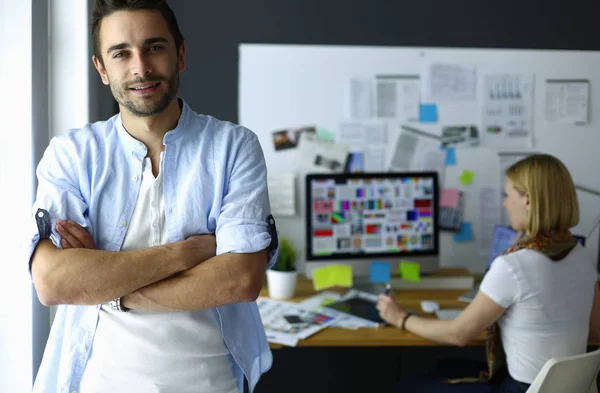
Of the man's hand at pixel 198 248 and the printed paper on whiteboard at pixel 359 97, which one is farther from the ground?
the printed paper on whiteboard at pixel 359 97

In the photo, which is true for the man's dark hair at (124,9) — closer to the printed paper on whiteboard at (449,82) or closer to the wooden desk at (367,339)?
the wooden desk at (367,339)

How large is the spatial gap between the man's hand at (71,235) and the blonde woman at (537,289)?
1.26 m

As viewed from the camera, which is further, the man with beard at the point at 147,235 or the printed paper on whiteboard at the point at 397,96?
the printed paper on whiteboard at the point at 397,96

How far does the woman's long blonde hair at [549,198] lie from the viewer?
199cm

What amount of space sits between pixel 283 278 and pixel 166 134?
1.21 metres

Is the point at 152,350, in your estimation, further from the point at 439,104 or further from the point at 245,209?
the point at 439,104

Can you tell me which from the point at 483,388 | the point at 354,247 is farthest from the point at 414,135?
the point at 483,388

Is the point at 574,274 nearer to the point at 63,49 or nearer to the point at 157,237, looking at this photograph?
the point at 157,237

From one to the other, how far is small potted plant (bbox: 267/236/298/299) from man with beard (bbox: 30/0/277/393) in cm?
101

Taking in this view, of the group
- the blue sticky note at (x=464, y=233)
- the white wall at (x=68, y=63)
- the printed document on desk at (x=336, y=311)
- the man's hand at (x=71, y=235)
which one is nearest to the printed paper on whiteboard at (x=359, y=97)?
the blue sticky note at (x=464, y=233)

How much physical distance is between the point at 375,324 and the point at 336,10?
1.51m

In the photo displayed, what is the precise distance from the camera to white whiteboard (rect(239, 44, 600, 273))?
2893 mm

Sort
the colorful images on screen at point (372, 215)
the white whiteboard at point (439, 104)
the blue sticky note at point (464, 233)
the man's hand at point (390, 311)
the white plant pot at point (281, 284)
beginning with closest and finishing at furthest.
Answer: the man's hand at point (390, 311) < the white plant pot at point (281, 284) < the colorful images on screen at point (372, 215) < the white whiteboard at point (439, 104) < the blue sticky note at point (464, 233)

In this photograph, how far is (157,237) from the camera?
4.76ft
